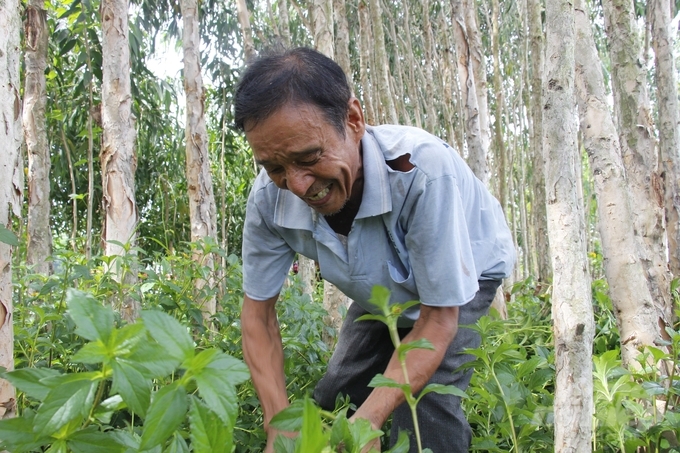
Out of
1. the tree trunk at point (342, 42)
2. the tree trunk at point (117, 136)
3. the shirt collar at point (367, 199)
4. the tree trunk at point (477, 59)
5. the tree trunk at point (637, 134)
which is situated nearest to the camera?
the shirt collar at point (367, 199)

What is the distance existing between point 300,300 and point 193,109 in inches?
91.2

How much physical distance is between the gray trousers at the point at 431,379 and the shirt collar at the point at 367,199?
0.44 m

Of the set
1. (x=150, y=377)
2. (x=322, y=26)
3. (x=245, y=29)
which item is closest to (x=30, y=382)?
(x=150, y=377)

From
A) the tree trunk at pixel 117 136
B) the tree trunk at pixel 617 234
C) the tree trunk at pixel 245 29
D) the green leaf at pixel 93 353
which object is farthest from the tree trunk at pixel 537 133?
the green leaf at pixel 93 353

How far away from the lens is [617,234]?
7.50 ft

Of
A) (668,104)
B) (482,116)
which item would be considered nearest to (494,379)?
(668,104)

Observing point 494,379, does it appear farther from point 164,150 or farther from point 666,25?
point 164,150

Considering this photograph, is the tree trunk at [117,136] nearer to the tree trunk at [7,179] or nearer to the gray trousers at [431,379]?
the gray trousers at [431,379]

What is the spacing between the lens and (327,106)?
167 centimetres

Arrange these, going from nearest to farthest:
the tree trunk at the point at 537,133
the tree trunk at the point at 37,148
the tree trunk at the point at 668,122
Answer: the tree trunk at the point at 668,122 → the tree trunk at the point at 37,148 → the tree trunk at the point at 537,133

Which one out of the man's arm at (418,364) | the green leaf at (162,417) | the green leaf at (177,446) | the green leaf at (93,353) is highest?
the green leaf at (93,353)

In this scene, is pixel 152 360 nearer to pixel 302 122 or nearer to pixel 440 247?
pixel 302 122

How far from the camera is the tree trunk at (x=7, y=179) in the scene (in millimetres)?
1332

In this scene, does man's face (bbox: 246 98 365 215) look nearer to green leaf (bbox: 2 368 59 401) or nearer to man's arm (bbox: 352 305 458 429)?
man's arm (bbox: 352 305 458 429)
